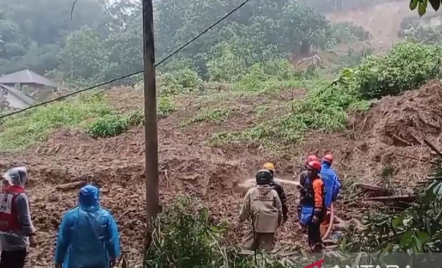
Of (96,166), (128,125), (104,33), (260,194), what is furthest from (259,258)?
(104,33)

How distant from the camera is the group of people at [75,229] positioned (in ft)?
10.3

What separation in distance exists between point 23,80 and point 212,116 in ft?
26.7

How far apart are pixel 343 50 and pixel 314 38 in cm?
173

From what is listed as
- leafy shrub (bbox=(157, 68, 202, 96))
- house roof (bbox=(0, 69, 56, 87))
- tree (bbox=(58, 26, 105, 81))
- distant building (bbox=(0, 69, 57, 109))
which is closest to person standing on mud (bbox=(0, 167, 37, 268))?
leafy shrub (bbox=(157, 68, 202, 96))

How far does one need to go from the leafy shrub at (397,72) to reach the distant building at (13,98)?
31.3 ft

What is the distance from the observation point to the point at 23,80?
16.1 metres

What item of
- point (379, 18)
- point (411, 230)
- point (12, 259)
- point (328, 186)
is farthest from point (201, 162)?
point (379, 18)

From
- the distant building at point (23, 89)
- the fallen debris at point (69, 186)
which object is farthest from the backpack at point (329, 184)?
the distant building at point (23, 89)

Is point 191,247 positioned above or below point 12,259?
above

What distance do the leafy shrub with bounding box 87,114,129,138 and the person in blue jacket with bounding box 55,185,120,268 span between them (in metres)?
7.50

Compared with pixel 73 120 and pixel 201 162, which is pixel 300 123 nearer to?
pixel 201 162

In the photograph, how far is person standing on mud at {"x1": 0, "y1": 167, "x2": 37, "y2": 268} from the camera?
3.36 m

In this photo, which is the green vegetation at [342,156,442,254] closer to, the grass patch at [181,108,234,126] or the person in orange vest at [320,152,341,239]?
the person in orange vest at [320,152,341,239]

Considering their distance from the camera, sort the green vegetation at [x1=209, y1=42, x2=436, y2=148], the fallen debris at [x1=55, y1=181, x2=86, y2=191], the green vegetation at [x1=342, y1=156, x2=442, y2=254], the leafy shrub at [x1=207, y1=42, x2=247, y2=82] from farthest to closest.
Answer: the leafy shrub at [x1=207, y1=42, x2=247, y2=82]
the green vegetation at [x1=209, y1=42, x2=436, y2=148]
the fallen debris at [x1=55, y1=181, x2=86, y2=191]
the green vegetation at [x1=342, y1=156, x2=442, y2=254]
